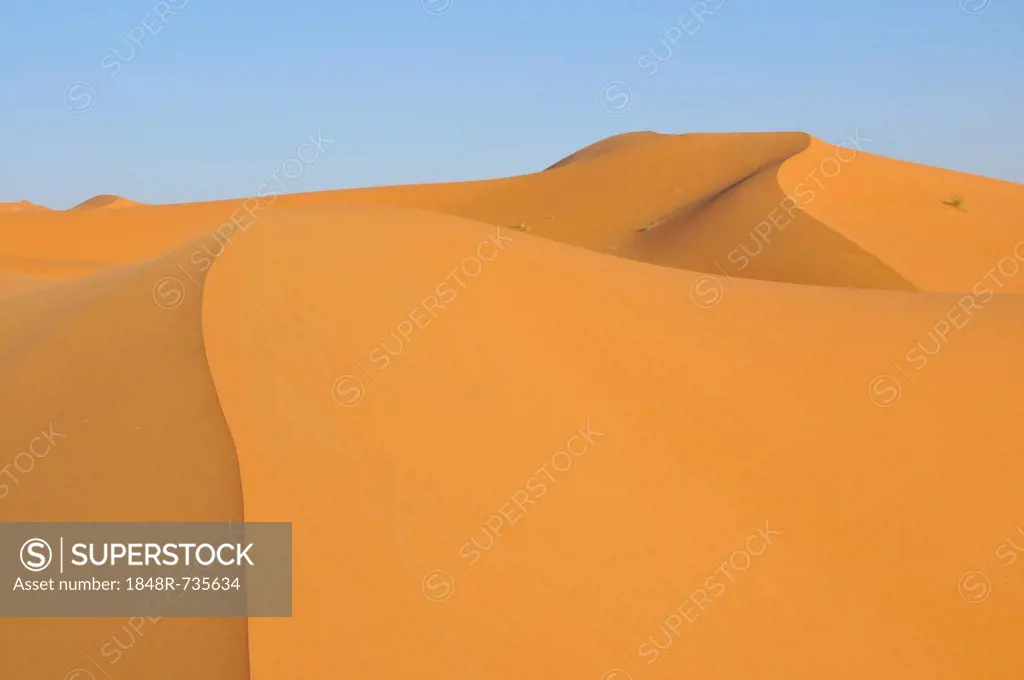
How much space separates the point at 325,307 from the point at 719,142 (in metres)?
27.6

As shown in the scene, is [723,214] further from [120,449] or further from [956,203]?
[120,449]

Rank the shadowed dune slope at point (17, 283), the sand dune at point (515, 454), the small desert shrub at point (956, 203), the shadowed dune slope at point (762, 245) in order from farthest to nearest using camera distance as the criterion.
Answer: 1. the small desert shrub at point (956, 203)
2. the shadowed dune slope at point (762, 245)
3. the shadowed dune slope at point (17, 283)
4. the sand dune at point (515, 454)

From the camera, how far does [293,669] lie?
511 centimetres

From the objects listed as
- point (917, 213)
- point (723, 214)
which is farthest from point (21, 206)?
point (917, 213)

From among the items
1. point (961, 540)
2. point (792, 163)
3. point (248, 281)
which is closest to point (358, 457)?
point (248, 281)

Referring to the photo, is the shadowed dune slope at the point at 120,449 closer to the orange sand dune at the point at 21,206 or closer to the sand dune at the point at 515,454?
the sand dune at the point at 515,454

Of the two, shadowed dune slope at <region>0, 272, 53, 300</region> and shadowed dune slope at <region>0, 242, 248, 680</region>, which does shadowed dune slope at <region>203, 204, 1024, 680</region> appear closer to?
shadowed dune slope at <region>0, 242, 248, 680</region>

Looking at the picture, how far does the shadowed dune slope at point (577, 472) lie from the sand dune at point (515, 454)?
0.07ft

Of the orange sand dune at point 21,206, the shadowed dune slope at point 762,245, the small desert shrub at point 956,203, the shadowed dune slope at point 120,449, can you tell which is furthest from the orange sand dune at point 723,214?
the orange sand dune at point 21,206

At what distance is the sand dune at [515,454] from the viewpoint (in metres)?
5.69

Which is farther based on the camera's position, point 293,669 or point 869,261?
point 869,261

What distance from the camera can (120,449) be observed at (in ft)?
20.3

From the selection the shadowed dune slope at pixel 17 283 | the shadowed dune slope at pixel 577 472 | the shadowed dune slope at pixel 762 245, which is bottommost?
the shadowed dune slope at pixel 577 472

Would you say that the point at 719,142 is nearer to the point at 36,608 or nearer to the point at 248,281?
the point at 248,281
